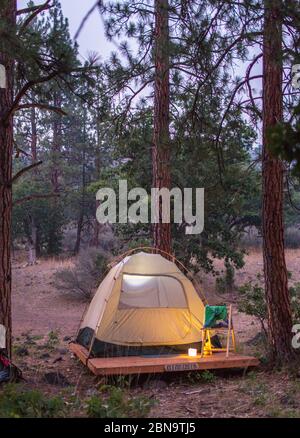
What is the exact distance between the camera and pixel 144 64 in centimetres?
905

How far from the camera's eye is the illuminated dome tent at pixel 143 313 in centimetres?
755

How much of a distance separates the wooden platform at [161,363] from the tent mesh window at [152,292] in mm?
882

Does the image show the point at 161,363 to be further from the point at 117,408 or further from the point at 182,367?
the point at 117,408

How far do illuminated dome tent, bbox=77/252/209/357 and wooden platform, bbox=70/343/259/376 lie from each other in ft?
0.83

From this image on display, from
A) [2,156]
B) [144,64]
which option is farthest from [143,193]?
[2,156]

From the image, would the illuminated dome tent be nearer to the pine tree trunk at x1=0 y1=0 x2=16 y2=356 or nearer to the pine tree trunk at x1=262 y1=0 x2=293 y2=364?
the pine tree trunk at x1=262 y1=0 x2=293 y2=364

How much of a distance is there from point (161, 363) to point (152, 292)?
4.71 ft

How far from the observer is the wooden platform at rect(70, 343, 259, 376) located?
21.7ft

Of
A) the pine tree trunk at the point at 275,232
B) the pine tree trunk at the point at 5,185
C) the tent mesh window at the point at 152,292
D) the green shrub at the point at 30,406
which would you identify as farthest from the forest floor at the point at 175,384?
the tent mesh window at the point at 152,292

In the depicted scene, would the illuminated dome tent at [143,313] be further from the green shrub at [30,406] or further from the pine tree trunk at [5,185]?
the green shrub at [30,406]

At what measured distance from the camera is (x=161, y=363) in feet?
22.5
